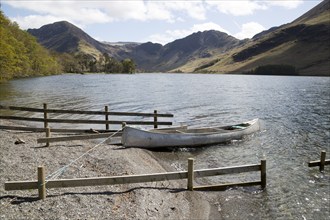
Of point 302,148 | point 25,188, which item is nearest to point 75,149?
point 25,188

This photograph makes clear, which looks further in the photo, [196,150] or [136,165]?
[196,150]

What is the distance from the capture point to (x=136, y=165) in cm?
1666

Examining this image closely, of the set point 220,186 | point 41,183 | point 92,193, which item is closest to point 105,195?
point 92,193

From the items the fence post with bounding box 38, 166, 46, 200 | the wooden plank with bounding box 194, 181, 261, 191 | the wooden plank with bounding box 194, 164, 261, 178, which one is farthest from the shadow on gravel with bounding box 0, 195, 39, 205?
the wooden plank with bounding box 194, 181, 261, 191

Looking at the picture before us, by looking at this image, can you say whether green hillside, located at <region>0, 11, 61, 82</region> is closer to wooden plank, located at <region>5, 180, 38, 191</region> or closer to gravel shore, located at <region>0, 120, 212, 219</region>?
gravel shore, located at <region>0, 120, 212, 219</region>

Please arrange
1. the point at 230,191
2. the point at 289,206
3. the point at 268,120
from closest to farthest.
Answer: the point at 289,206 → the point at 230,191 → the point at 268,120

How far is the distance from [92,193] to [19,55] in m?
85.5

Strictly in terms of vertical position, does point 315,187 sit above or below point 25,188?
below

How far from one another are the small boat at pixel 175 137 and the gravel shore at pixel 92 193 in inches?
73.4

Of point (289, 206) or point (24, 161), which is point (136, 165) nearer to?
point (24, 161)

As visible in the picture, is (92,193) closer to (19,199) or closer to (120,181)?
(120,181)

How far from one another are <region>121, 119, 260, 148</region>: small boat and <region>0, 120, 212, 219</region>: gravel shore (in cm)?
186

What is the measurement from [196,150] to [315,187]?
8.64 meters

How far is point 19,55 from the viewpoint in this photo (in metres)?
86.2
